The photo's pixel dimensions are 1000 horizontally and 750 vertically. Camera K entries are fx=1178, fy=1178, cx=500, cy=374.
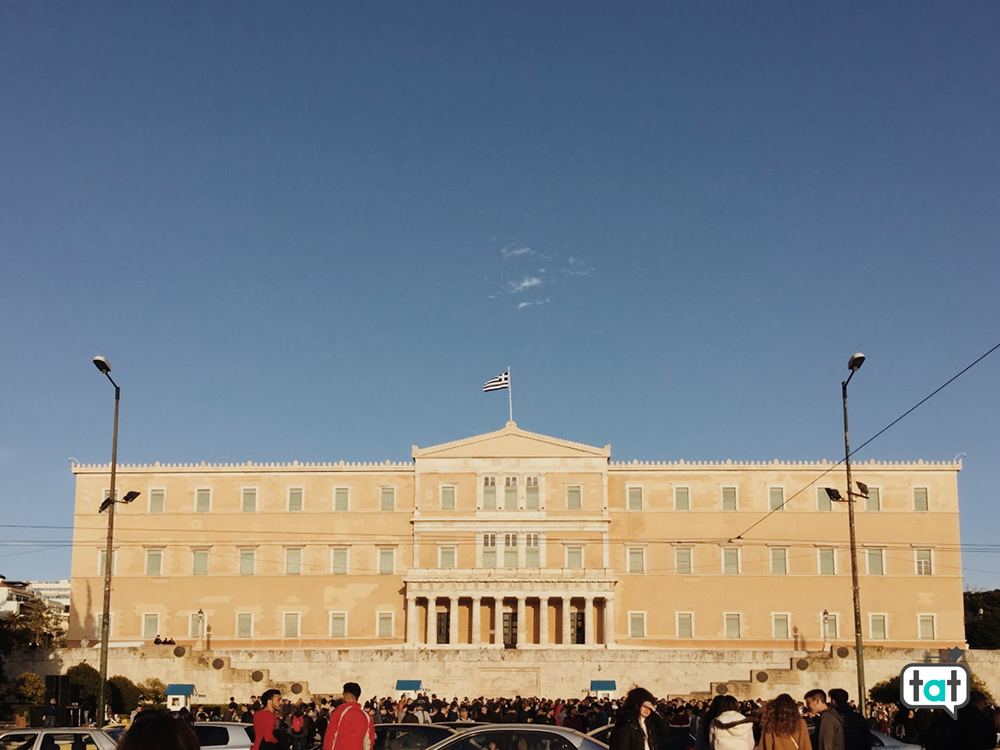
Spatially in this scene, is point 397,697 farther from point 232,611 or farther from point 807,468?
point 807,468

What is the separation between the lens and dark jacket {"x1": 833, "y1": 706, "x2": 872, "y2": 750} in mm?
11273

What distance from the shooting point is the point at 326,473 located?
59.1 m

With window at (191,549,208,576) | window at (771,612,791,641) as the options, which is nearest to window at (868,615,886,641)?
window at (771,612,791,641)

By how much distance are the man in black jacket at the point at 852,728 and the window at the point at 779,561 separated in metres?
47.2

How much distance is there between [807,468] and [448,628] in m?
19.4

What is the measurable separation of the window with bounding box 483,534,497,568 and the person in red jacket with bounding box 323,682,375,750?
46443 millimetres

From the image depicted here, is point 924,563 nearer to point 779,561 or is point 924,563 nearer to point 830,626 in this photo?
point 830,626

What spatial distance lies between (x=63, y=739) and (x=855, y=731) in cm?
909

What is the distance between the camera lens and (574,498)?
58062 millimetres

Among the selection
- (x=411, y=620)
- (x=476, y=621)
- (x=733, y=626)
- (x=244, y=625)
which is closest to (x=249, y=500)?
(x=244, y=625)

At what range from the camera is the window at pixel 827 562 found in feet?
187

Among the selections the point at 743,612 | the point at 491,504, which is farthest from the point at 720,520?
the point at 491,504

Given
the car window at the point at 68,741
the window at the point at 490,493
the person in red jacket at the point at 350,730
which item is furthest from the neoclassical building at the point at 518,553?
the person in red jacket at the point at 350,730

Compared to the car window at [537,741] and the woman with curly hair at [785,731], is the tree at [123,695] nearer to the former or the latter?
the car window at [537,741]
